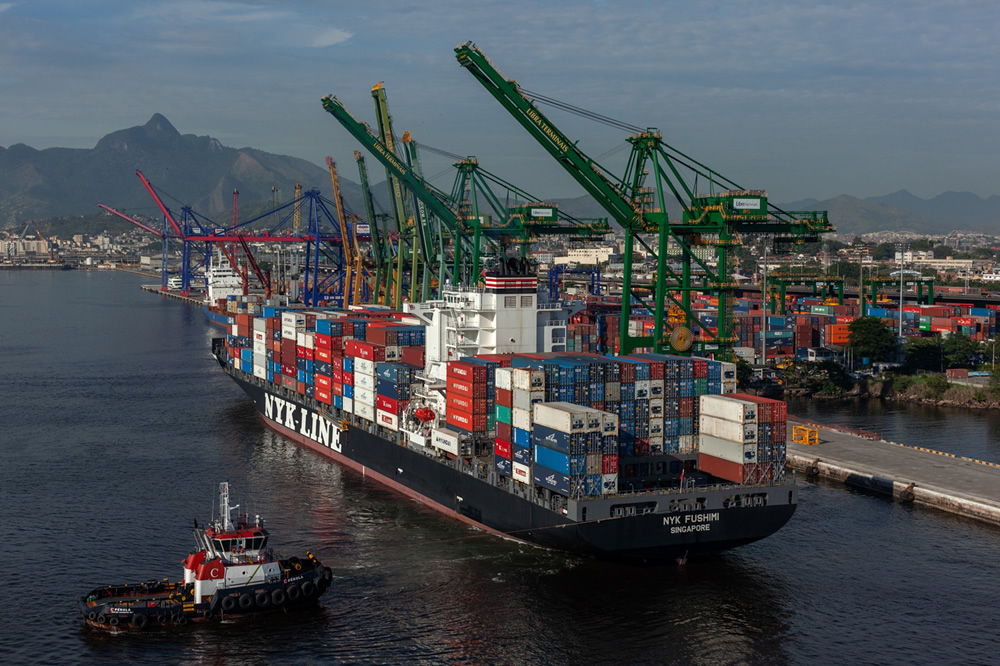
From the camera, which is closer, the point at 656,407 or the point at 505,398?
the point at 505,398

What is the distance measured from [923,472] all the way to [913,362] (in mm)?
41470

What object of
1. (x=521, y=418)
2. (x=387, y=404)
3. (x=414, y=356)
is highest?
(x=414, y=356)

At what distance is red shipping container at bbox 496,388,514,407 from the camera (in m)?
37.3

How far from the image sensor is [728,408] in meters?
35.9

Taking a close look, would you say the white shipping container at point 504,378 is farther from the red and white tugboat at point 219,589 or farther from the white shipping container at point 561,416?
the red and white tugboat at point 219,589

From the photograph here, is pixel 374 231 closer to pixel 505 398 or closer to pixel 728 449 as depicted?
pixel 505 398

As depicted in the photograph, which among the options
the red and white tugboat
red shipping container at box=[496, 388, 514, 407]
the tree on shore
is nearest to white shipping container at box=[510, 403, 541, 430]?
red shipping container at box=[496, 388, 514, 407]

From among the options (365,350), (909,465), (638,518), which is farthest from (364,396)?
(909,465)

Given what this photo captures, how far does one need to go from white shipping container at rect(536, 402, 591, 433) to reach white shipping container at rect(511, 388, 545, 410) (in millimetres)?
278

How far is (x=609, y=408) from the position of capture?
3759 centimetres

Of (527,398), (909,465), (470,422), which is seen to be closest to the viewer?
(527,398)

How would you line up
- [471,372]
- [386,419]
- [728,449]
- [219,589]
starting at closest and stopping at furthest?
[219,589] → [728,449] → [471,372] → [386,419]

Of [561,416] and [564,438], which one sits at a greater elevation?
[561,416]

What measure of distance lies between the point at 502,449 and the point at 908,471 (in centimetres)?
2203
